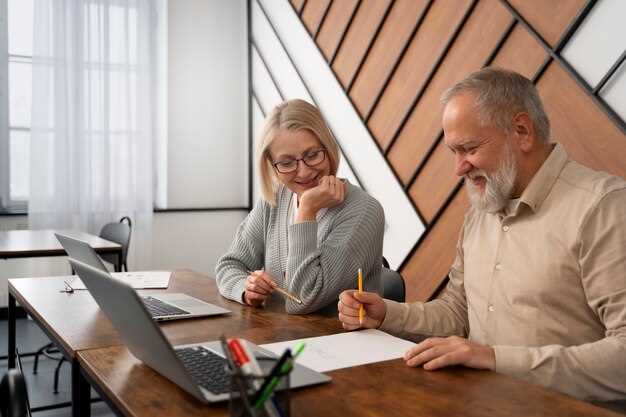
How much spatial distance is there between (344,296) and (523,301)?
43cm

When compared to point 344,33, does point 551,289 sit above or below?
below

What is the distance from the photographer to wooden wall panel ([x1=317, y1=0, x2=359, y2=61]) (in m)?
4.28

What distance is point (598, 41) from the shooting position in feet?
8.45

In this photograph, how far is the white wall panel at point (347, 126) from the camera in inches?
148

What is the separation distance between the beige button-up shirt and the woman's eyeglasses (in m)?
0.52

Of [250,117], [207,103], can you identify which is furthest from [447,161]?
[207,103]

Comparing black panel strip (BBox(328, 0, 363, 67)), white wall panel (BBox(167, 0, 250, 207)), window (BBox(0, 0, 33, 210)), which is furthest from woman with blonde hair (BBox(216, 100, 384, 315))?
white wall panel (BBox(167, 0, 250, 207))

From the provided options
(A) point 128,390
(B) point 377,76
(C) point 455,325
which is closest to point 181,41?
(B) point 377,76

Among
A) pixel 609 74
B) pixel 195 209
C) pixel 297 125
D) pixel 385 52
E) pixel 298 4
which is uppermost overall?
pixel 298 4

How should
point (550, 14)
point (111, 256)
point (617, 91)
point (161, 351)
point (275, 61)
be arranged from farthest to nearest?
1. point (275, 61)
2. point (111, 256)
3. point (550, 14)
4. point (617, 91)
5. point (161, 351)

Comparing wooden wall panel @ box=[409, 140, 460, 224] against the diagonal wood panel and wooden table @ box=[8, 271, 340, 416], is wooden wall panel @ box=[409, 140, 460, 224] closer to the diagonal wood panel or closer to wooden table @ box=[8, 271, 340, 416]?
the diagonal wood panel

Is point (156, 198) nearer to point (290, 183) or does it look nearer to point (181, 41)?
point (181, 41)

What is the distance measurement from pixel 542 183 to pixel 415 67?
2.27 metres

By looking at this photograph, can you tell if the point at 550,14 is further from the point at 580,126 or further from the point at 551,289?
the point at 551,289
